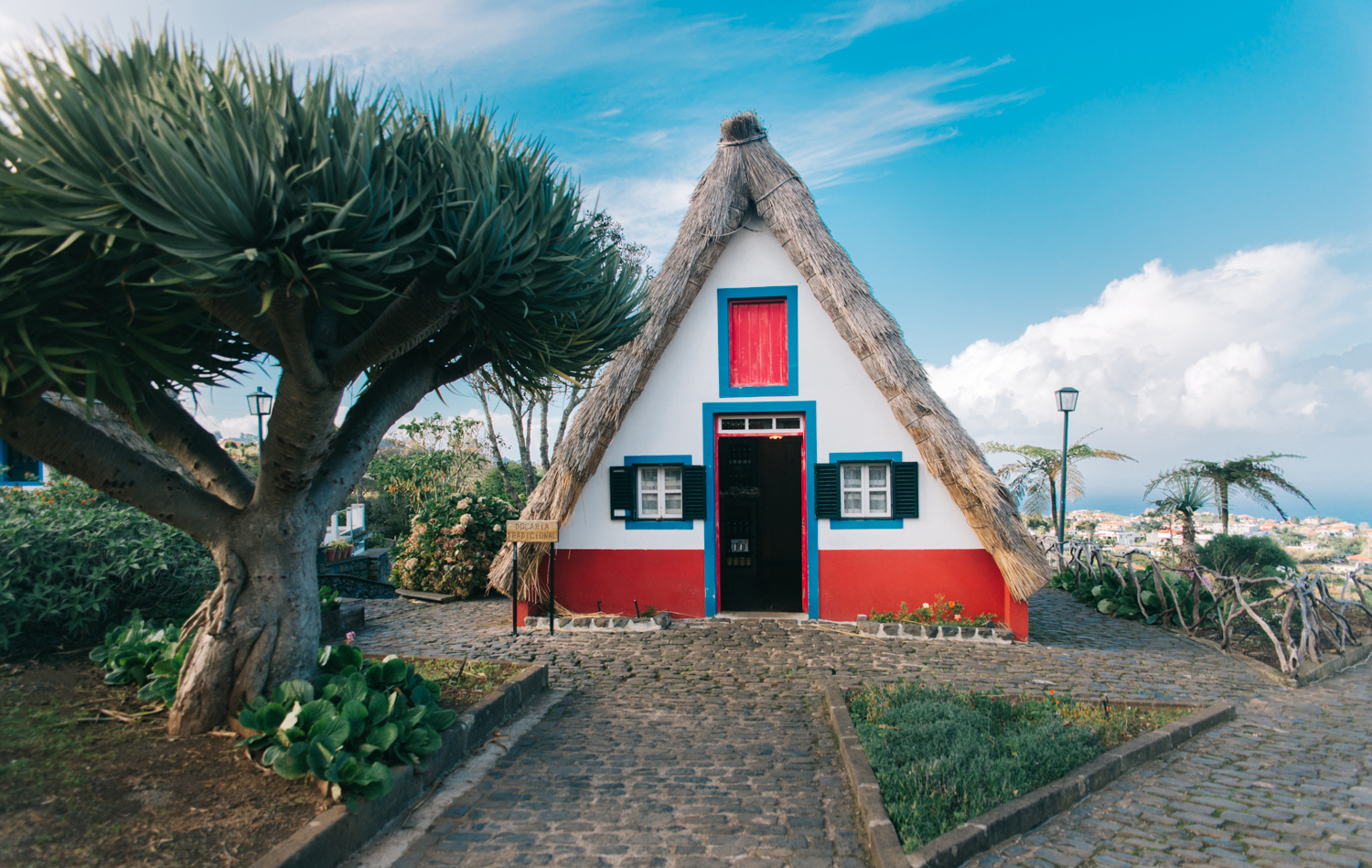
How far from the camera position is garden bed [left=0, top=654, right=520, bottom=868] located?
3438 millimetres

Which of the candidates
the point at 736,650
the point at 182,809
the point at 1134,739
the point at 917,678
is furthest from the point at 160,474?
the point at 1134,739

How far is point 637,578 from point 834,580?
2.70 m

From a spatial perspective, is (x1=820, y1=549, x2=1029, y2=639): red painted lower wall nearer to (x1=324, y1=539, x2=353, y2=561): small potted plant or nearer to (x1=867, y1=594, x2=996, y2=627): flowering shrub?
(x1=867, y1=594, x2=996, y2=627): flowering shrub

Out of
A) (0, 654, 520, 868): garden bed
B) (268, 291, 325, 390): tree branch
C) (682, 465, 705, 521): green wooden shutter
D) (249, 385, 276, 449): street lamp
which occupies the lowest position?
(0, 654, 520, 868): garden bed

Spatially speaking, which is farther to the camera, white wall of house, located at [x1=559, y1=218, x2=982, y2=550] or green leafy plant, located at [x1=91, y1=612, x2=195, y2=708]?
white wall of house, located at [x1=559, y1=218, x2=982, y2=550]

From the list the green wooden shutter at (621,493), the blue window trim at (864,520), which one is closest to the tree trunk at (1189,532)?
the blue window trim at (864,520)

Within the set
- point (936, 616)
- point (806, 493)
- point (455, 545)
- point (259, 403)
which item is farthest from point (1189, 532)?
point (259, 403)

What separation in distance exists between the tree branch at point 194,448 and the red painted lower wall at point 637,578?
16.6 feet

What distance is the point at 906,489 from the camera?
30.9ft

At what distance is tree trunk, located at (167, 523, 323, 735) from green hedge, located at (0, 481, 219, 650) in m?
2.05

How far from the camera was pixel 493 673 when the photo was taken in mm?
6562

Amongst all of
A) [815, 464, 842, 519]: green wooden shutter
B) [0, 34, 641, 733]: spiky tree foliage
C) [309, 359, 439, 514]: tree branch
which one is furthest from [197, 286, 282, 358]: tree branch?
[815, 464, 842, 519]: green wooden shutter

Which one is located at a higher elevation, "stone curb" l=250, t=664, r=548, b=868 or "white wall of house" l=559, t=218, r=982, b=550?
"white wall of house" l=559, t=218, r=982, b=550

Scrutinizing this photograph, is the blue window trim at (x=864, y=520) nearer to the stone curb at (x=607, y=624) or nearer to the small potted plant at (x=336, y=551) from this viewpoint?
the stone curb at (x=607, y=624)
